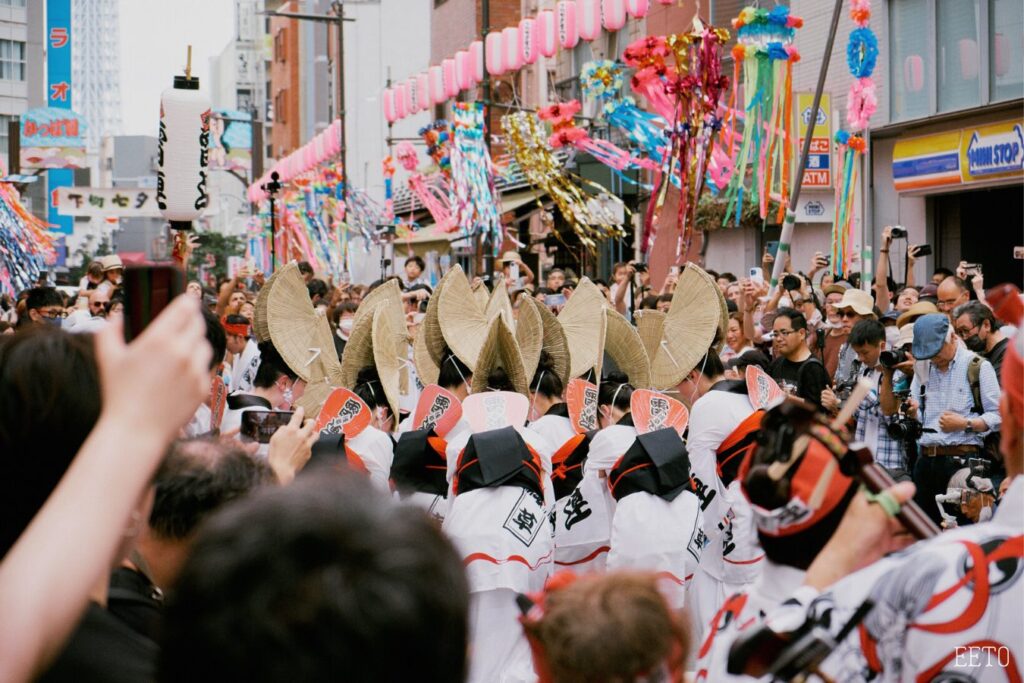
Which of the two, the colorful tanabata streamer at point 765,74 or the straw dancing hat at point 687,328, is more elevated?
the colorful tanabata streamer at point 765,74

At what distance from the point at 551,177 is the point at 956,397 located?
11.0 m

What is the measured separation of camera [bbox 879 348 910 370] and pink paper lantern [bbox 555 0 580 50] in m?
11.2

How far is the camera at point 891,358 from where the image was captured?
7344mm

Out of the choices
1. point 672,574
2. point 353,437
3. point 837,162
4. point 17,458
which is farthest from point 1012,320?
point 837,162

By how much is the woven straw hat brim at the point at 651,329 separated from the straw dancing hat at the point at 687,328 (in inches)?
4.2

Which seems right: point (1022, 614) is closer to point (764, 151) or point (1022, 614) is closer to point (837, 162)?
point (764, 151)

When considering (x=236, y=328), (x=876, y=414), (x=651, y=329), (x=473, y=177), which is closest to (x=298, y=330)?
(x=236, y=328)

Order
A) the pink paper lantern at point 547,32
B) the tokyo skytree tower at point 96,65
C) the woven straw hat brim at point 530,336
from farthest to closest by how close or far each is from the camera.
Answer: the tokyo skytree tower at point 96,65
the pink paper lantern at point 547,32
the woven straw hat brim at point 530,336

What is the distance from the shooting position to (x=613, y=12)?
1644 cm

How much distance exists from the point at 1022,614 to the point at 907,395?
5.57 metres

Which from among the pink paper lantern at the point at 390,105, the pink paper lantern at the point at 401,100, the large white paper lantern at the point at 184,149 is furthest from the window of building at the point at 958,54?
the pink paper lantern at the point at 390,105

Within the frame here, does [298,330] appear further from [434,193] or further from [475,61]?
[434,193]

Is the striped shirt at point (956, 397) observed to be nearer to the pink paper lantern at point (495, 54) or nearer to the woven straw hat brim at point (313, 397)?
the woven straw hat brim at point (313, 397)

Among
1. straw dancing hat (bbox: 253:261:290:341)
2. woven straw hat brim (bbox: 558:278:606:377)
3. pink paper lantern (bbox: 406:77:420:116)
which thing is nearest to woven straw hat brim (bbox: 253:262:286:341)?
straw dancing hat (bbox: 253:261:290:341)
